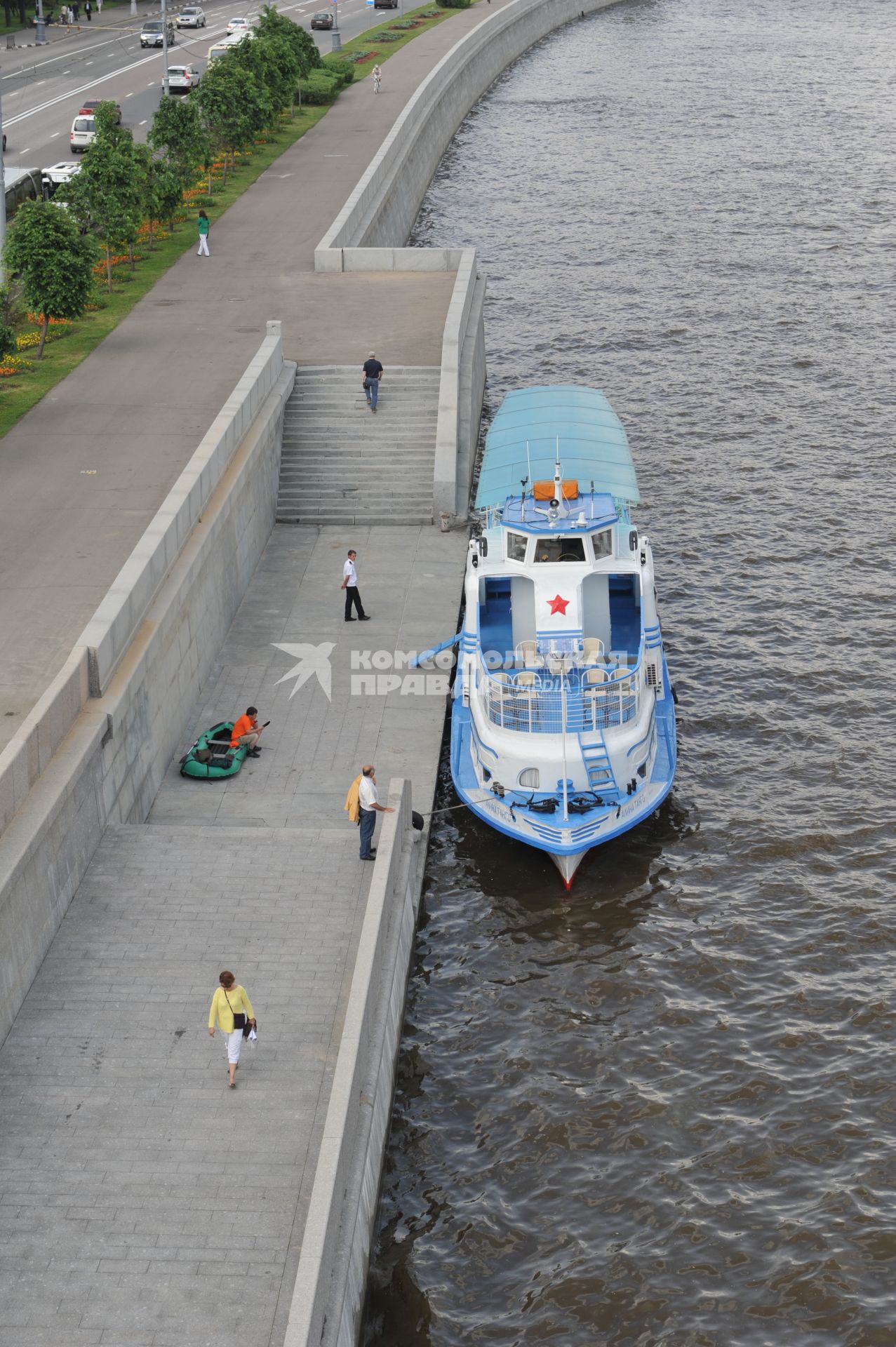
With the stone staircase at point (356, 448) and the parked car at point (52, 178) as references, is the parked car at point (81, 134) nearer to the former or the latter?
the parked car at point (52, 178)

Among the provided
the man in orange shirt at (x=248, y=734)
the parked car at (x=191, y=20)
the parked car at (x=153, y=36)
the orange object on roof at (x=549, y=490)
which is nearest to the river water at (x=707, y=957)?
the man in orange shirt at (x=248, y=734)

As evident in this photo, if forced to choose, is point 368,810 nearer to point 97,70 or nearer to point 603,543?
point 603,543

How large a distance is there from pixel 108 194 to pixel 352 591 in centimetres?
2300

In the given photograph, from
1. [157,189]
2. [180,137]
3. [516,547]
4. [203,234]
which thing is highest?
[180,137]

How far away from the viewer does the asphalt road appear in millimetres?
76312

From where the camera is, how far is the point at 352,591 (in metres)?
35.8

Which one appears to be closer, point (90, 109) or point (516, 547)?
point (516, 547)

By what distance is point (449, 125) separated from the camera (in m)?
86.6

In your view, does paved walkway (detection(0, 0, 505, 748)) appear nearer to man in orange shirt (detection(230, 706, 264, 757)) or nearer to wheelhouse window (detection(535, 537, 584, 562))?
man in orange shirt (detection(230, 706, 264, 757))

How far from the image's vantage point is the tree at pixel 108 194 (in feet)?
172

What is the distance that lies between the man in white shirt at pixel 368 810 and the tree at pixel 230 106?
44017 mm

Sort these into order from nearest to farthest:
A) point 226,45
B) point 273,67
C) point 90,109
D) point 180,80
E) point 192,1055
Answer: point 192,1055 < point 273,67 < point 90,109 < point 180,80 < point 226,45

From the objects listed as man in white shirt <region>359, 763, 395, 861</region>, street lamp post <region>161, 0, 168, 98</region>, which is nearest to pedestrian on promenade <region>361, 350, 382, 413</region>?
man in white shirt <region>359, 763, 395, 861</region>

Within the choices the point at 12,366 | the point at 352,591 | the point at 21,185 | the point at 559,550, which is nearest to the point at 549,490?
the point at 559,550
